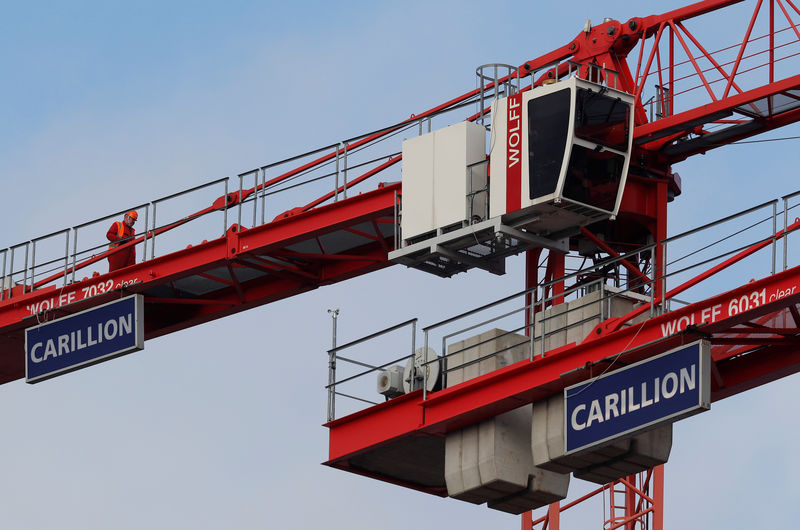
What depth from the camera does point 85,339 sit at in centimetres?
6125

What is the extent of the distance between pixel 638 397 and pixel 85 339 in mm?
14473

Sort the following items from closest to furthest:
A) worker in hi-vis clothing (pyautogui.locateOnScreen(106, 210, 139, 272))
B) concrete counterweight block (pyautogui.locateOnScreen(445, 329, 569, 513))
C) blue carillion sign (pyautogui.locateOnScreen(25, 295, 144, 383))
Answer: concrete counterweight block (pyautogui.locateOnScreen(445, 329, 569, 513)) → blue carillion sign (pyautogui.locateOnScreen(25, 295, 144, 383)) → worker in hi-vis clothing (pyautogui.locateOnScreen(106, 210, 139, 272))

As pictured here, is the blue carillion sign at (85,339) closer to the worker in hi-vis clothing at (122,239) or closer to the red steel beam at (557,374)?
the worker in hi-vis clothing at (122,239)

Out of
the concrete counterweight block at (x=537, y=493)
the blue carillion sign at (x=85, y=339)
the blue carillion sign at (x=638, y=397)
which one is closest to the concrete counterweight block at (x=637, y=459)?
the concrete counterweight block at (x=537, y=493)

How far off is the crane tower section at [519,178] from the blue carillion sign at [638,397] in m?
3.92

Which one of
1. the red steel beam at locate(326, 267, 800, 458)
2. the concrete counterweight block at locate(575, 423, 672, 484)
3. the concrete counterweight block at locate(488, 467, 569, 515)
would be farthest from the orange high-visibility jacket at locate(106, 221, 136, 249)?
the concrete counterweight block at locate(575, 423, 672, 484)

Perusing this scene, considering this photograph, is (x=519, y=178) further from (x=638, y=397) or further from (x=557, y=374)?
(x=638, y=397)

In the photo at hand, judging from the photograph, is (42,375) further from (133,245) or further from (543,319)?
(543,319)

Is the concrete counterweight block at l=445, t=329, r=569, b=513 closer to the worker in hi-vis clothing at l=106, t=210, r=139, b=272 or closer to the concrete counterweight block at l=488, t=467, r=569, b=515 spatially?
the concrete counterweight block at l=488, t=467, r=569, b=515

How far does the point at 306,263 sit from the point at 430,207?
599cm

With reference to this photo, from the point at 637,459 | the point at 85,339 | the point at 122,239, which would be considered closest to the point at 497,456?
the point at 637,459

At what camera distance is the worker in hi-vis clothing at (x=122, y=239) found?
63938 mm

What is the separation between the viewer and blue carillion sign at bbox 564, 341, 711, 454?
166ft

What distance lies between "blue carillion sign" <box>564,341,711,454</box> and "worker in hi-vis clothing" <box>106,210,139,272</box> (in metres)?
14.4
